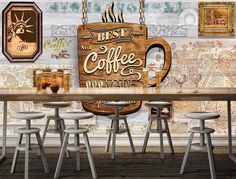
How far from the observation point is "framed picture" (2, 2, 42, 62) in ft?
21.1

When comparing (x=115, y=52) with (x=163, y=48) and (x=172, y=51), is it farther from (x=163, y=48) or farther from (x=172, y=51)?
(x=172, y=51)

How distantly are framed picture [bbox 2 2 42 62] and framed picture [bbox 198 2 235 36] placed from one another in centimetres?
233

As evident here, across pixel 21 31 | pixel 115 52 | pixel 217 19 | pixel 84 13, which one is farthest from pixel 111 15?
pixel 217 19

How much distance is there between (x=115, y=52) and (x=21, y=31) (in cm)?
137

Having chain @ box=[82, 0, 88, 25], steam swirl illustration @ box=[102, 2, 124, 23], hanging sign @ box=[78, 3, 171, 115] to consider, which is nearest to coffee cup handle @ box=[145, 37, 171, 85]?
hanging sign @ box=[78, 3, 171, 115]

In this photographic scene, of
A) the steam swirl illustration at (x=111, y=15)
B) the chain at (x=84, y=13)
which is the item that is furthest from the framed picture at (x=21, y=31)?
the steam swirl illustration at (x=111, y=15)

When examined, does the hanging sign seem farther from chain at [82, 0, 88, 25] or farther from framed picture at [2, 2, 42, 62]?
framed picture at [2, 2, 42, 62]

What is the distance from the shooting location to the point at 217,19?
645cm

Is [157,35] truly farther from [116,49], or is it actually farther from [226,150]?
[226,150]

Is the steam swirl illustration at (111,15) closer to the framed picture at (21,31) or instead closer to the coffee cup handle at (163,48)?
the coffee cup handle at (163,48)

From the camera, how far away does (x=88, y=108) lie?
21.2ft

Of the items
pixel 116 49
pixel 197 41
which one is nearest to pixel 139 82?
pixel 116 49

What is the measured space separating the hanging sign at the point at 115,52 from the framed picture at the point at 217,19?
0.62 metres

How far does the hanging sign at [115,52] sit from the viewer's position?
6441mm
